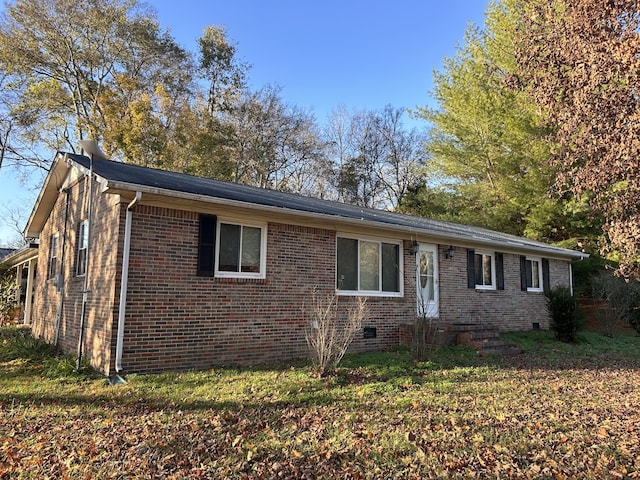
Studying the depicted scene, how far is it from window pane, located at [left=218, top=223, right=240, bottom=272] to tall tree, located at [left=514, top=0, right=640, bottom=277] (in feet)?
18.2

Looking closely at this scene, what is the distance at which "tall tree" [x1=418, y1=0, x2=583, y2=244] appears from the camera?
18094 millimetres

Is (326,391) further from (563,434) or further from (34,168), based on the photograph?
(34,168)

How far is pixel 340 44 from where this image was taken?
18406 mm

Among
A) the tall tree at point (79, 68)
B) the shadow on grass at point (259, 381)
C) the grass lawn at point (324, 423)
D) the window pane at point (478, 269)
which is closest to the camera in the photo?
the grass lawn at point (324, 423)

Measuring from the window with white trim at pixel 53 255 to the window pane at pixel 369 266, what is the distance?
300 inches

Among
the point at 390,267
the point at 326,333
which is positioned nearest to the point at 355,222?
the point at 390,267

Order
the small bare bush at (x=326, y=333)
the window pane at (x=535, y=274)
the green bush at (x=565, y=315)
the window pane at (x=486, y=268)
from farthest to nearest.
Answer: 1. the window pane at (x=535, y=274)
2. the window pane at (x=486, y=268)
3. the green bush at (x=565, y=315)
4. the small bare bush at (x=326, y=333)

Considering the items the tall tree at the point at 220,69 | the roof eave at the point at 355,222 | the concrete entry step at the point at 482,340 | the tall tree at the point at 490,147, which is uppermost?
the tall tree at the point at 220,69

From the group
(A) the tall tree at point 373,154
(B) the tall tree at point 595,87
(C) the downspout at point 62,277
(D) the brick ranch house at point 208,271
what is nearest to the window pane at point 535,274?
(D) the brick ranch house at point 208,271

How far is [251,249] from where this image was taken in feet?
27.3

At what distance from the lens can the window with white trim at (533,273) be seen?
14531 millimetres

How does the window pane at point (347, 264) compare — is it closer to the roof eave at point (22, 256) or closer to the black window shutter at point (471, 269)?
the black window shutter at point (471, 269)

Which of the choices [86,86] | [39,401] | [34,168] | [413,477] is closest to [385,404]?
[413,477]

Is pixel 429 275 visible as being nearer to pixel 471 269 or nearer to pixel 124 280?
pixel 471 269
